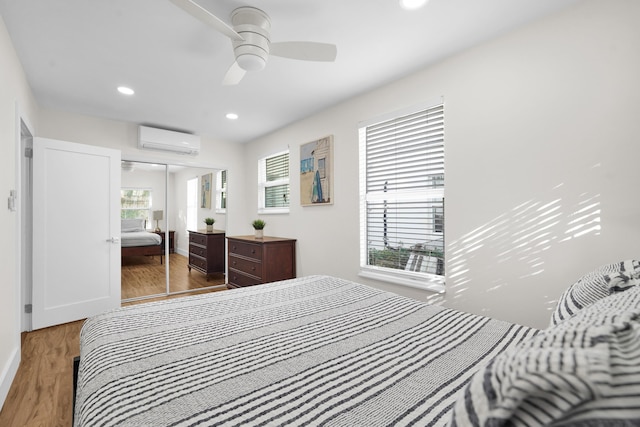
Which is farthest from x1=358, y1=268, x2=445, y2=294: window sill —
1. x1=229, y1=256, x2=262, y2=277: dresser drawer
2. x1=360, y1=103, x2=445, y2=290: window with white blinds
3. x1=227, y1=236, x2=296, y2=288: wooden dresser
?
x1=229, y1=256, x2=262, y2=277: dresser drawer

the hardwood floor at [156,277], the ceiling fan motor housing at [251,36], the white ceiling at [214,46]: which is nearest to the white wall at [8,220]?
the white ceiling at [214,46]

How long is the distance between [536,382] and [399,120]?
2783 millimetres

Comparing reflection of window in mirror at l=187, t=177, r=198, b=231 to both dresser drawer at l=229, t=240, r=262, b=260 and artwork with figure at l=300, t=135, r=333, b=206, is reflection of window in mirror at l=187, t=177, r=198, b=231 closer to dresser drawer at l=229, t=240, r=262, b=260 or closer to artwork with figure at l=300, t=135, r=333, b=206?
dresser drawer at l=229, t=240, r=262, b=260

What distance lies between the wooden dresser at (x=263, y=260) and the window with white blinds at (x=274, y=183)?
630 mm

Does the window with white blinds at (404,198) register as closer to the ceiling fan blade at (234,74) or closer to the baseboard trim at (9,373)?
the ceiling fan blade at (234,74)

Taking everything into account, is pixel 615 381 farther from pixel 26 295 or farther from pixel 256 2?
pixel 26 295

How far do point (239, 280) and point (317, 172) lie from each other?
1955 millimetres

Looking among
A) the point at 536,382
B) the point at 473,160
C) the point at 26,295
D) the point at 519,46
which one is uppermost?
the point at 519,46

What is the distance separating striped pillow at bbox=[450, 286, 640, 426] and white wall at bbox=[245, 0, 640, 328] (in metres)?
1.76

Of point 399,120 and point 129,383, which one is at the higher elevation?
point 399,120

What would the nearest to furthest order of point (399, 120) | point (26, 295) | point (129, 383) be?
1. point (129, 383)
2. point (399, 120)
3. point (26, 295)

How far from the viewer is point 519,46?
6.82 feet

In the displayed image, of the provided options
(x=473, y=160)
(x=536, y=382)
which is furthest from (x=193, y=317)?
(x=473, y=160)

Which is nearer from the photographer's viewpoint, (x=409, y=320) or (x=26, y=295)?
(x=409, y=320)
